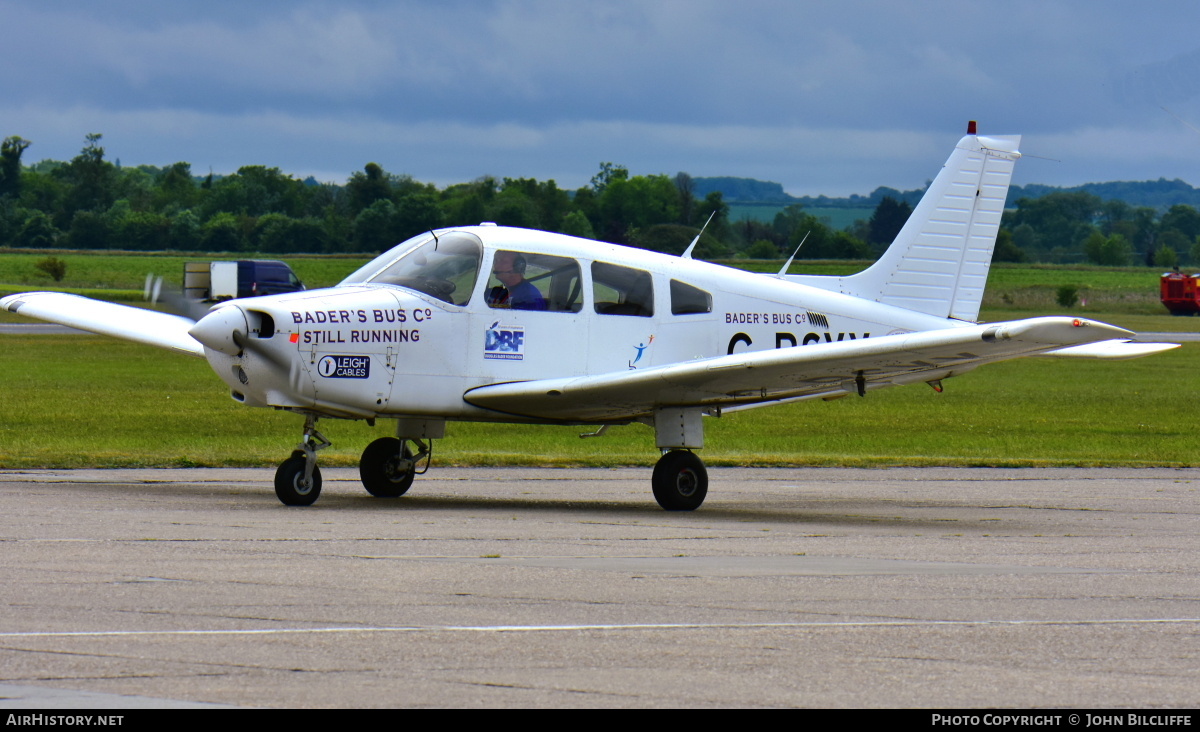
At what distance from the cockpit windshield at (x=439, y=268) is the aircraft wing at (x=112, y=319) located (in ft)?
9.19

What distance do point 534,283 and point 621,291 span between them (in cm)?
84

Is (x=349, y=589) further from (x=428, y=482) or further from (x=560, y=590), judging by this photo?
(x=428, y=482)

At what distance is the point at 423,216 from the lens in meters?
75.8

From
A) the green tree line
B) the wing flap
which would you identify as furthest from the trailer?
the wing flap

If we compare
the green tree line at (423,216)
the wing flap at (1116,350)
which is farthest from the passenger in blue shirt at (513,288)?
the green tree line at (423,216)

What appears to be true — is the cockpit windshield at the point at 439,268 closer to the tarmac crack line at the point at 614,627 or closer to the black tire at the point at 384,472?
the black tire at the point at 384,472

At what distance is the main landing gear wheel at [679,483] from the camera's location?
1395 cm

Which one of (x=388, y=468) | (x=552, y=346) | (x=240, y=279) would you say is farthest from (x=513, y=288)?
(x=240, y=279)

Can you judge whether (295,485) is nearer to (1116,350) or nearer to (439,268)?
(439,268)

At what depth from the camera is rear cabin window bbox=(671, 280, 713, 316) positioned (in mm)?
14773

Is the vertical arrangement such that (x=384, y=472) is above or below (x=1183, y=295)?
below

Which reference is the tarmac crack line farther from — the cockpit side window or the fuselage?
the cockpit side window

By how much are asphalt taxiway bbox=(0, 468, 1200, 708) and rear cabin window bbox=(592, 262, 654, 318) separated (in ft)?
5.78

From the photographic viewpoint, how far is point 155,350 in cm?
4922
